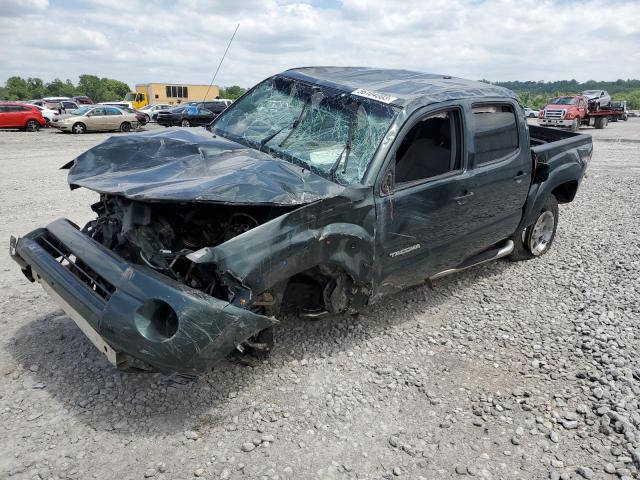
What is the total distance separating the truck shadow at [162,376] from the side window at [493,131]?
1.53 m

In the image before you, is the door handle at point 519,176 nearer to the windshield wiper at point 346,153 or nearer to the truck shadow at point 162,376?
the truck shadow at point 162,376

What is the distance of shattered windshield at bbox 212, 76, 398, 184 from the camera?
3602mm

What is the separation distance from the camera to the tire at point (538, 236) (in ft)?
18.5

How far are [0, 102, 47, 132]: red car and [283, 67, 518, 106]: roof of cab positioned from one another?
23.2 m

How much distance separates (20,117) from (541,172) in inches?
973

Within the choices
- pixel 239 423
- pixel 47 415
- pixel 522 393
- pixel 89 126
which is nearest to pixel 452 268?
pixel 522 393

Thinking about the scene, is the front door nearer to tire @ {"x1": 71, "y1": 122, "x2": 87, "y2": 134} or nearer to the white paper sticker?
the white paper sticker

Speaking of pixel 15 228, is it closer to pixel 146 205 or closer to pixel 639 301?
pixel 146 205

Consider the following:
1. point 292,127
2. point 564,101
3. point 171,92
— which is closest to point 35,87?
point 171,92

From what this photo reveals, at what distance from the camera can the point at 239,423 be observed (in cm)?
300

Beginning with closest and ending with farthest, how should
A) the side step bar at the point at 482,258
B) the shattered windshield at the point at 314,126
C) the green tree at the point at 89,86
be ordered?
the shattered windshield at the point at 314,126, the side step bar at the point at 482,258, the green tree at the point at 89,86

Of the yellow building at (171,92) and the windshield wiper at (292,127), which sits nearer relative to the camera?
the windshield wiper at (292,127)

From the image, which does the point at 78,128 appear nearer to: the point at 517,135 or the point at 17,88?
the point at 517,135

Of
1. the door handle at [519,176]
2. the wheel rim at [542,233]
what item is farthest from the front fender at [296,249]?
the wheel rim at [542,233]
